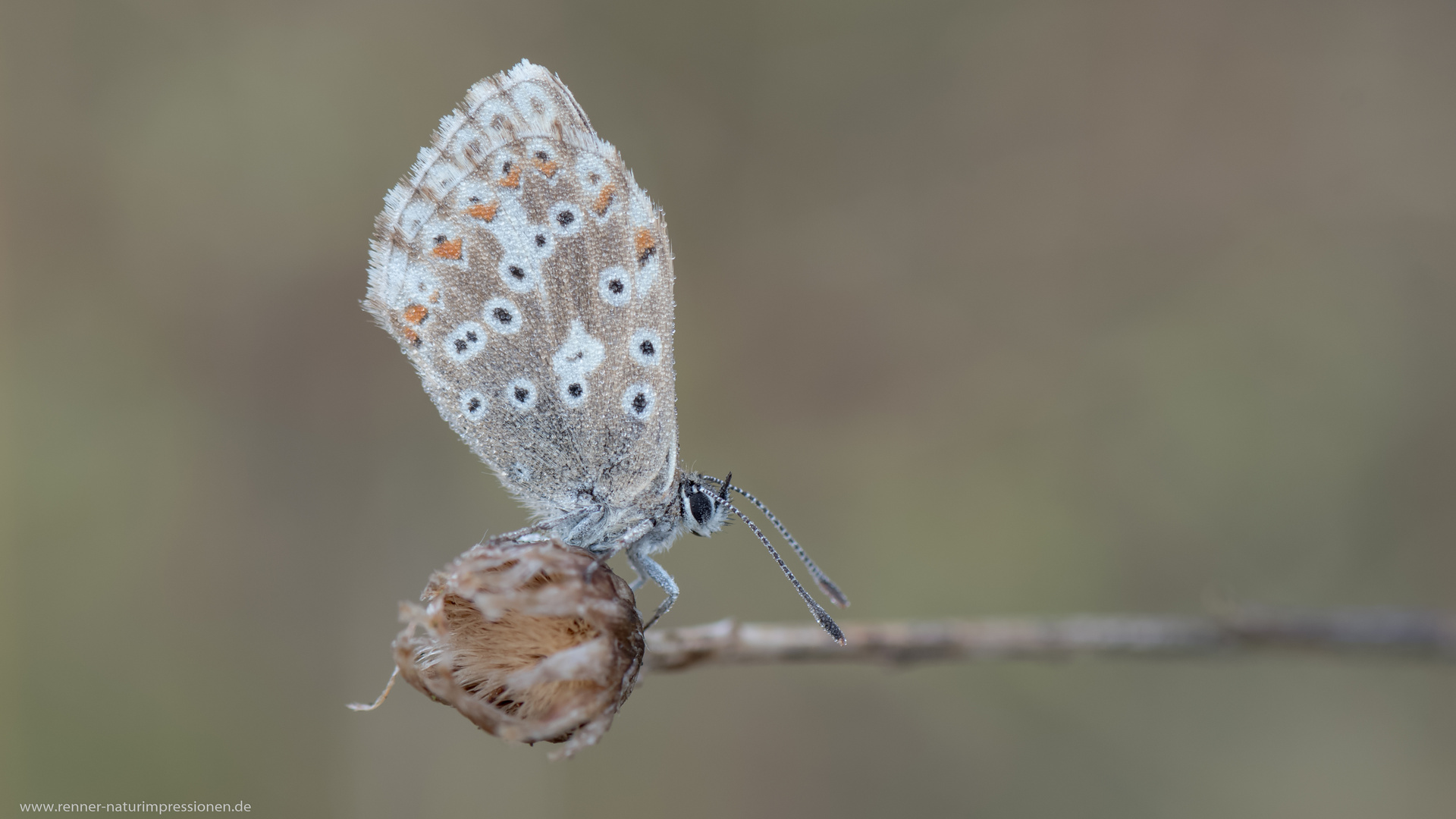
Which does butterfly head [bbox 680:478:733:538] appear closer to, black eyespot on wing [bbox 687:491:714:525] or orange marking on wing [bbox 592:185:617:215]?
black eyespot on wing [bbox 687:491:714:525]

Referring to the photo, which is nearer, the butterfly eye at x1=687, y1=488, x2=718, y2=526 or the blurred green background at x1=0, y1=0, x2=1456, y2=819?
the butterfly eye at x1=687, y1=488, x2=718, y2=526

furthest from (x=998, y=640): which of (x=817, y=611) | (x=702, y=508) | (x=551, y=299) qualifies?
(x=551, y=299)

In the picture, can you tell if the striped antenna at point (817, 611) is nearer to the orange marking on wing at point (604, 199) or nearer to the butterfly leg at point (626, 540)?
the butterfly leg at point (626, 540)

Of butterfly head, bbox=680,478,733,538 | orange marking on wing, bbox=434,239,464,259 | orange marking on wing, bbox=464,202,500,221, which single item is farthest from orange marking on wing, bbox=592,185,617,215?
butterfly head, bbox=680,478,733,538

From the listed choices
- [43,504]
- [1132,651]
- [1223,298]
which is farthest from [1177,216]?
[43,504]

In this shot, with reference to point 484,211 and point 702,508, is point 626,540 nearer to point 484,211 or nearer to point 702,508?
point 702,508

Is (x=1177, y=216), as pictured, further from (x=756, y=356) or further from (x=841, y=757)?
(x=841, y=757)
